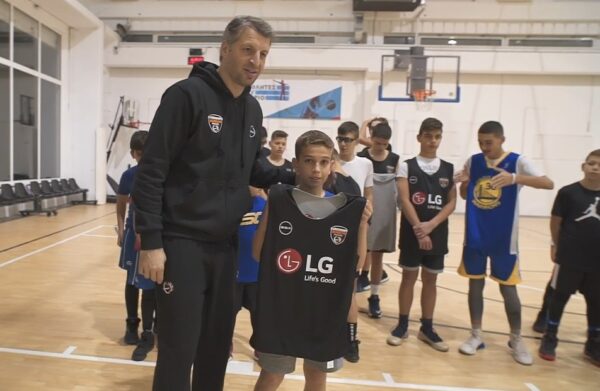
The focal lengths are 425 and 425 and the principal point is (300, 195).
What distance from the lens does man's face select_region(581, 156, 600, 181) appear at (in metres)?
3.06

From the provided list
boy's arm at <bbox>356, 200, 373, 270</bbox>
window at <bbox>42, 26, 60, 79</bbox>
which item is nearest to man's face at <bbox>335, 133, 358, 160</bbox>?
boy's arm at <bbox>356, 200, 373, 270</bbox>

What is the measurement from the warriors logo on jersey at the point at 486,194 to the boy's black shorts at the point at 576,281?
721mm

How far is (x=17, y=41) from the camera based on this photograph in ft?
32.1

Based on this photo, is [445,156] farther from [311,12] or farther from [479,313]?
[479,313]

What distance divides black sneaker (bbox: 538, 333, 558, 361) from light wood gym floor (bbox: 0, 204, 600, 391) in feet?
0.18

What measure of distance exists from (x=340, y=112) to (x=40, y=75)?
7.81 meters

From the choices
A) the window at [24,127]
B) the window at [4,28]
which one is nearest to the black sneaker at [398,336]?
the window at [24,127]

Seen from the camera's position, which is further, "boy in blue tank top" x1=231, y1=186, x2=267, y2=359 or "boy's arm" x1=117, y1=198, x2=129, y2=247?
"boy's arm" x1=117, y1=198, x2=129, y2=247

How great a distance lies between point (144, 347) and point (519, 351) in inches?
109

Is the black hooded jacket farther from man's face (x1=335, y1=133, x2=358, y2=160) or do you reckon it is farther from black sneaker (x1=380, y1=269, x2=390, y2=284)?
black sneaker (x1=380, y1=269, x2=390, y2=284)

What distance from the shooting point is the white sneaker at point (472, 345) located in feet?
10.7

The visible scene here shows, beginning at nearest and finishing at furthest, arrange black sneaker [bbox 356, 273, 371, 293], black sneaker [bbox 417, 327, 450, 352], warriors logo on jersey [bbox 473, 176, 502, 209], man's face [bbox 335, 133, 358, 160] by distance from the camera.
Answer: warriors logo on jersey [bbox 473, 176, 502, 209] < black sneaker [bbox 417, 327, 450, 352] < man's face [bbox 335, 133, 358, 160] < black sneaker [bbox 356, 273, 371, 293]

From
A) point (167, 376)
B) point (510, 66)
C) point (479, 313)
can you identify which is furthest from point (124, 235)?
point (510, 66)

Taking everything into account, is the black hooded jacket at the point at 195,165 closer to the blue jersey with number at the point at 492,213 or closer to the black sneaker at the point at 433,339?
the blue jersey with number at the point at 492,213
